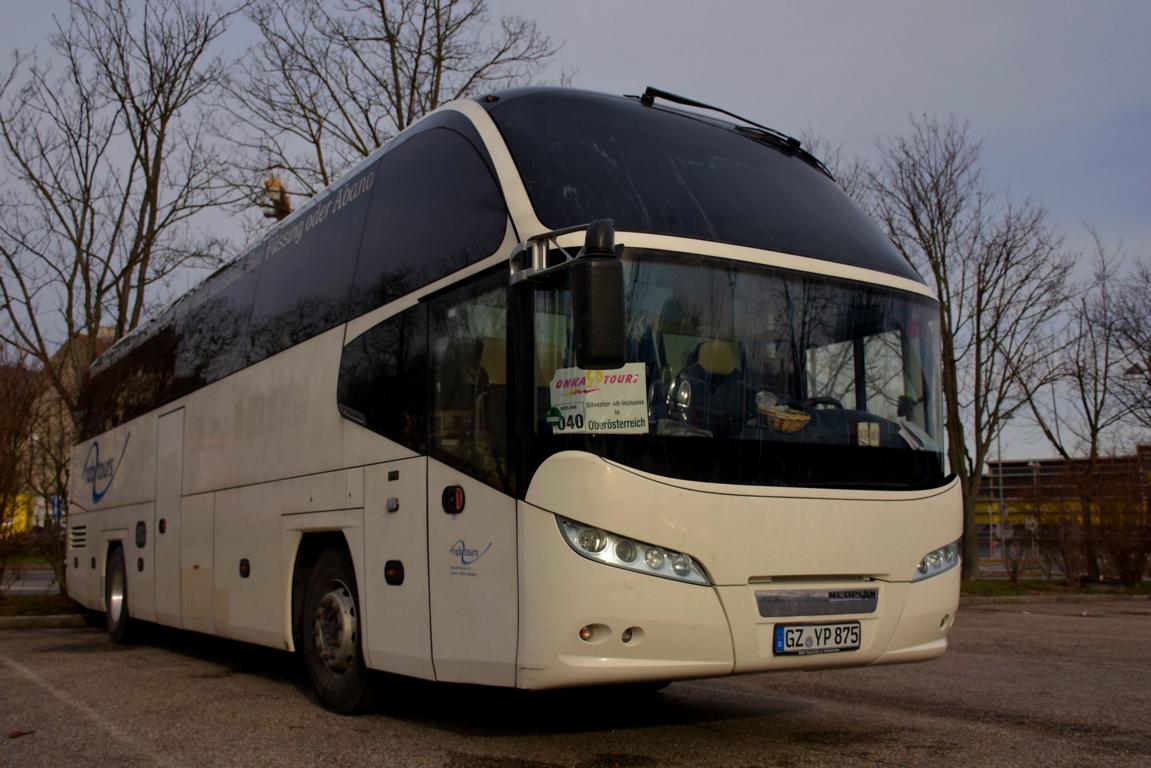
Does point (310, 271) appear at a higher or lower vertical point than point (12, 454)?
higher

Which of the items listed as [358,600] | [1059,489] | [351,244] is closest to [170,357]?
[351,244]

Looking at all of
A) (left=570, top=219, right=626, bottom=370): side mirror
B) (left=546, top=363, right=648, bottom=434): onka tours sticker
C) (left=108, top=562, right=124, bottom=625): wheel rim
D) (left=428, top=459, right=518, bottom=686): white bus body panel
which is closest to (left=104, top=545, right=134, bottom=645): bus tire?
(left=108, top=562, right=124, bottom=625): wheel rim

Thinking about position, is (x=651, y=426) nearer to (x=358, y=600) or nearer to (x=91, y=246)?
(x=358, y=600)

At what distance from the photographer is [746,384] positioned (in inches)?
240

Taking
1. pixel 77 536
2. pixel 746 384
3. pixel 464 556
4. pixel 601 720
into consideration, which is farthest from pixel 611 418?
pixel 77 536

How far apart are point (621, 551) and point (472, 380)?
4.53 feet

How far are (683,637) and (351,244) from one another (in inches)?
162

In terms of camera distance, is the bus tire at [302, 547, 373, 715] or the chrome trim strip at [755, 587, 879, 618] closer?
the chrome trim strip at [755, 587, 879, 618]

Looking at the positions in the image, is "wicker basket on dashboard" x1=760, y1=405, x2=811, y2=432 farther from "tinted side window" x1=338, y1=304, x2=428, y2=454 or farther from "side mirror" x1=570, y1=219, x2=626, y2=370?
"tinted side window" x1=338, y1=304, x2=428, y2=454

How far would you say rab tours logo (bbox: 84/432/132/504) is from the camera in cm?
1441

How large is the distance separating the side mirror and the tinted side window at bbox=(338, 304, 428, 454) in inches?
65.7

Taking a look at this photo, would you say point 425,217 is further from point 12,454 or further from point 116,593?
point 12,454

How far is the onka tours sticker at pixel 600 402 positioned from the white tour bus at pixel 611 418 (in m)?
0.01

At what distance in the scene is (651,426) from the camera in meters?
5.77
